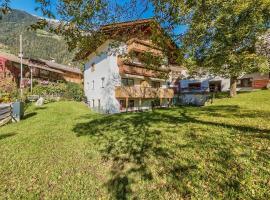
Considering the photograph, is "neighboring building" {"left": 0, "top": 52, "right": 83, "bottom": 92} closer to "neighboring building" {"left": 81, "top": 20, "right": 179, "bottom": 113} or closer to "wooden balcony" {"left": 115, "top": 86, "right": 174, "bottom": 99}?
"neighboring building" {"left": 81, "top": 20, "right": 179, "bottom": 113}

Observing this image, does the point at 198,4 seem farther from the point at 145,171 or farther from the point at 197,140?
the point at 145,171

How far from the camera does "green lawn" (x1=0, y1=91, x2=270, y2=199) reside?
222 inches

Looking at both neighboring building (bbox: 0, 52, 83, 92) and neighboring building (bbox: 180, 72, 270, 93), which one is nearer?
neighboring building (bbox: 0, 52, 83, 92)

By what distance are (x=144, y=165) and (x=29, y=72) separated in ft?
154

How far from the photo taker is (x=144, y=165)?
7.11m

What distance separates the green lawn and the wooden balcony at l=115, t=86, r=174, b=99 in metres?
14.9

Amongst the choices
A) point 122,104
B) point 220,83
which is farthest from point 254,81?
point 122,104

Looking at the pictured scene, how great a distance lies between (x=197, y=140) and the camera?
8617 mm

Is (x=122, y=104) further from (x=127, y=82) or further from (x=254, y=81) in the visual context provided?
(x=254, y=81)

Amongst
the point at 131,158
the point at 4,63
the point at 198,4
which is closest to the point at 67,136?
the point at 131,158

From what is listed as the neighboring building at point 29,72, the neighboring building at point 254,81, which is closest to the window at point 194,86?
the neighboring building at point 254,81

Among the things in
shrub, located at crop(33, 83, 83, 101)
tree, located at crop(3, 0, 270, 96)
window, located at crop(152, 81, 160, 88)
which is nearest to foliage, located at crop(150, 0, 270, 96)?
tree, located at crop(3, 0, 270, 96)

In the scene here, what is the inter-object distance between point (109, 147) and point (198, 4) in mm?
6878

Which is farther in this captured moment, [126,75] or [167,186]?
[126,75]
